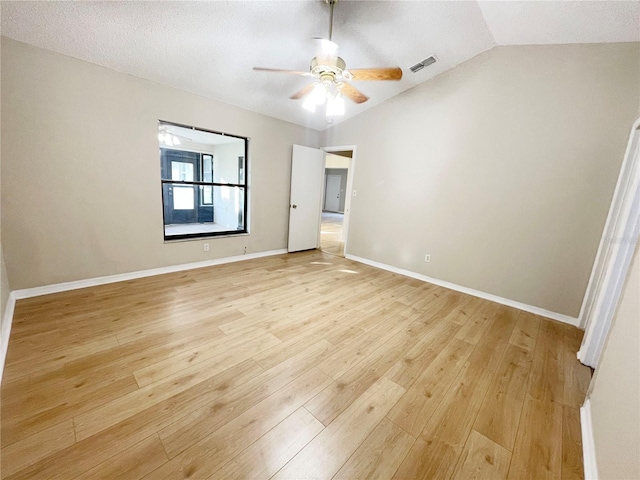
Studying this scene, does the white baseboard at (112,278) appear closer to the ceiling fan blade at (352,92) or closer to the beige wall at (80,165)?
the beige wall at (80,165)

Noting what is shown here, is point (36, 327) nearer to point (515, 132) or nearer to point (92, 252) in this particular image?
point (92, 252)

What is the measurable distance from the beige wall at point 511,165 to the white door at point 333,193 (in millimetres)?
8989

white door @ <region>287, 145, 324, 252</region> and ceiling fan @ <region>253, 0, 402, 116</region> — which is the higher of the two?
ceiling fan @ <region>253, 0, 402, 116</region>

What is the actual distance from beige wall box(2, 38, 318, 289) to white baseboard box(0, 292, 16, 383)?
0.71 ft

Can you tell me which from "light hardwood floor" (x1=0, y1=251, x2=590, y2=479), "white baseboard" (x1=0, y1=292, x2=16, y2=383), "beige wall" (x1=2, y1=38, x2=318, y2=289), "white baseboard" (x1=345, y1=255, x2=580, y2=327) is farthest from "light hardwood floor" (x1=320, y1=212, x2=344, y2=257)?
"white baseboard" (x1=0, y1=292, x2=16, y2=383)

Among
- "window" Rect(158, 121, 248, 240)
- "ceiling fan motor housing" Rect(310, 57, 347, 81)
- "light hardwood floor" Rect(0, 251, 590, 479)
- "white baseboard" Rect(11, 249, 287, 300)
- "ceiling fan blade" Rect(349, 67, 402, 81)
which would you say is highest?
"ceiling fan blade" Rect(349, 67, 402, 81)

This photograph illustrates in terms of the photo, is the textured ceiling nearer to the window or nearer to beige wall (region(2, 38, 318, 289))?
beige wall (region(2, 38, 318, 289))

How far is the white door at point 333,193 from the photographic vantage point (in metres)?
13.1

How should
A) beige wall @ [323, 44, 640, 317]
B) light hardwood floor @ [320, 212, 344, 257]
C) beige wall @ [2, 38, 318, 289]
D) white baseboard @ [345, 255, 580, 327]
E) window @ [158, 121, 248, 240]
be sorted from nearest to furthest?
beige wall @ [2, 38, 318, 289] < beige wall @ [323, 44, 640, 317] < white baseboard @ [345, 255, 580, 327] < window @ [158, 121, 248, 240] < light hardwood floor @ [320, 212, 344, 257]

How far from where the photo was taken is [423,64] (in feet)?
10.3

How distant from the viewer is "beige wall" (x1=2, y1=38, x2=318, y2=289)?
2.33m

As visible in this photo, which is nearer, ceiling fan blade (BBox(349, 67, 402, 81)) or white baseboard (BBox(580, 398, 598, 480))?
white baseboard (BBox(580, 398, 598, 480))

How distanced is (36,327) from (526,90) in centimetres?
536

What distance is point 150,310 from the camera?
8.01 ft
